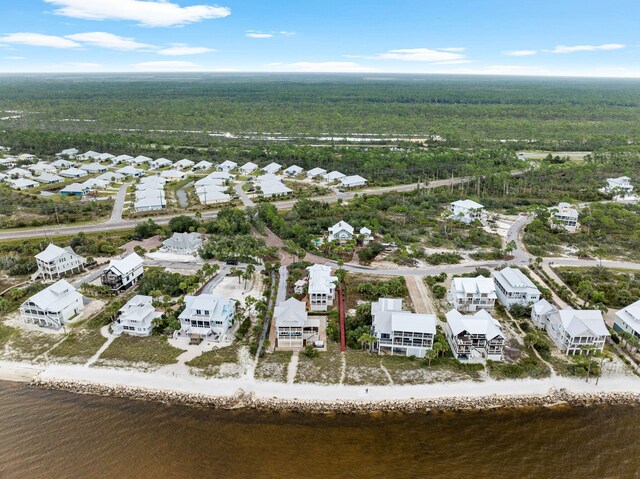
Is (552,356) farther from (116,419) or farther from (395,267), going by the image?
(116,419)

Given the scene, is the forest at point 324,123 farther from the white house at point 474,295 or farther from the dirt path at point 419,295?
the white house at point 474,295

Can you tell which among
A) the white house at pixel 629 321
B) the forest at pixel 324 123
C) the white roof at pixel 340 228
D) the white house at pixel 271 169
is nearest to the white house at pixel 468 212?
the white roof at pixel 340 228

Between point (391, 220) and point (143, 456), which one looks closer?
point (143, 456)

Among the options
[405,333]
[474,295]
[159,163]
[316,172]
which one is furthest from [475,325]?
[159,163]

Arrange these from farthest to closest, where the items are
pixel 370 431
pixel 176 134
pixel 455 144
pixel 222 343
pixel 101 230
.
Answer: pixel 176 134
pixel 455 144
pixel 101 230
pixel 222 343
pixel 370 431

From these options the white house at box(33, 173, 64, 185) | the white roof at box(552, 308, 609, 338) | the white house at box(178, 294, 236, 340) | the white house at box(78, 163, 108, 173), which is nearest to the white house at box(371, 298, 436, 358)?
the white roof at box(552, 308, 609, 338)

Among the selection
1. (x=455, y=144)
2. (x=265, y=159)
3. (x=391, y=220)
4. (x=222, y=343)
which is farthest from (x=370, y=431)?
(x=455, y=144)
